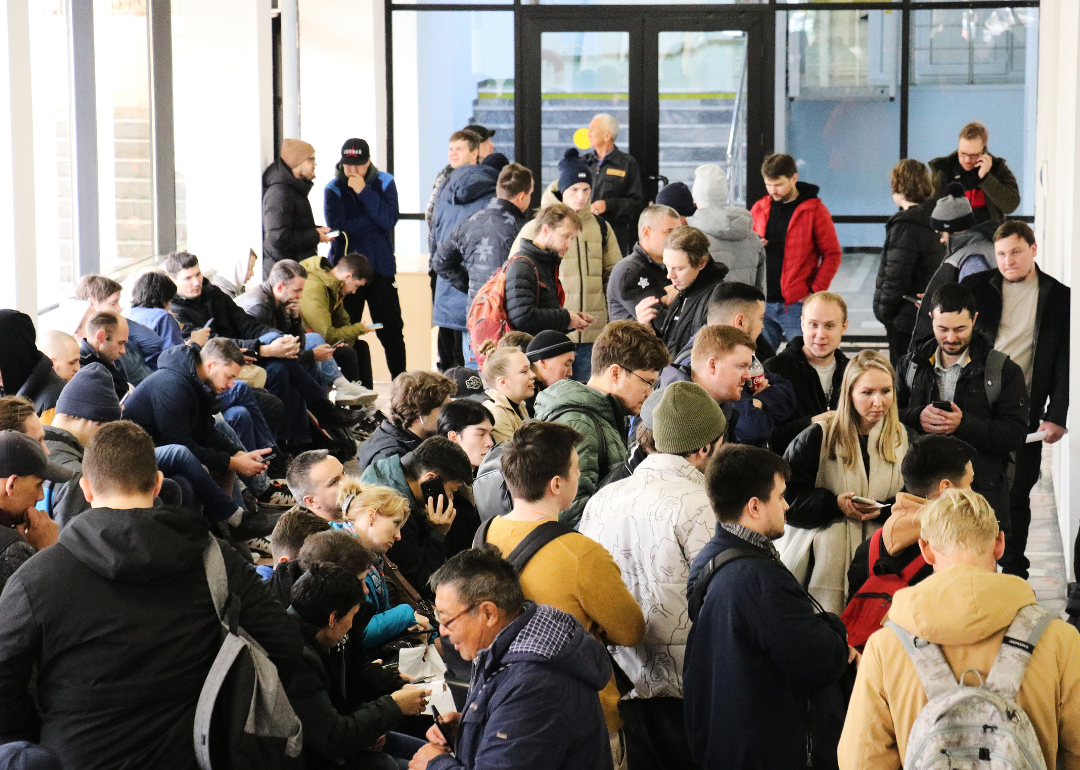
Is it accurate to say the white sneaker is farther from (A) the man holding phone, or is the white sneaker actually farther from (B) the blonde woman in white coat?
(A) the man holding phone

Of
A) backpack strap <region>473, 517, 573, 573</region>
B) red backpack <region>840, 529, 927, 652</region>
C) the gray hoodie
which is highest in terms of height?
the gray hoodie

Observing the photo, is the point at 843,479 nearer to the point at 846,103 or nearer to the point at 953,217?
the point at 953,217

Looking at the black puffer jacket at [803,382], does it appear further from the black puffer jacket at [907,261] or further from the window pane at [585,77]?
the window pane at [585,77]

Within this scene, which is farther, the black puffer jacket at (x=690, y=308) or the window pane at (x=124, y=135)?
the window pane at (x=124, y=135)

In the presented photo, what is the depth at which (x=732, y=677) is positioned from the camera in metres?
3.03

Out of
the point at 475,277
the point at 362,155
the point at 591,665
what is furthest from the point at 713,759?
the point at 362,155

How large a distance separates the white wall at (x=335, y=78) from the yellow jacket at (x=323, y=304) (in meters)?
2.41

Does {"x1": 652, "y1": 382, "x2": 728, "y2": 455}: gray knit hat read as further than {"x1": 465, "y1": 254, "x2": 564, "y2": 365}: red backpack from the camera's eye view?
No

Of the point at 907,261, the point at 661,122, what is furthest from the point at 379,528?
the point at 661,122

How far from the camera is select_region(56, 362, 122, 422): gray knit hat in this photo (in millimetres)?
5066

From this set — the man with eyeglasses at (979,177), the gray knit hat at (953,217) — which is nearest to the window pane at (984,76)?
the man with eyeglasses at (979,177)

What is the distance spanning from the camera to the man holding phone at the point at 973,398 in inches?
196

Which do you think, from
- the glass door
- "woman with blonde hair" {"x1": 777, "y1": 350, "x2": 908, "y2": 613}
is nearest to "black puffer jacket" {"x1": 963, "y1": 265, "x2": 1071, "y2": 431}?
"woman with blonde hair" {"x1": 777, "y1": 350, "x2": 908, "y2": 613}

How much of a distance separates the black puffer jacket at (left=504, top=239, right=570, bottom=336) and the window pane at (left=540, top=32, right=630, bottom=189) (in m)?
5.57
